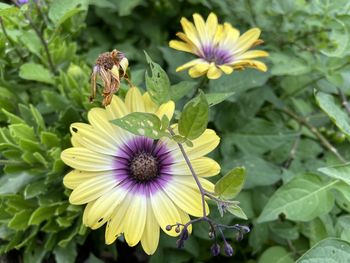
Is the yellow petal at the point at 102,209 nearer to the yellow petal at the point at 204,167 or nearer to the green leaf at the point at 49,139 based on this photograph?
the yellow petal at the point at 204,167

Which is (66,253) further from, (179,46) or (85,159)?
(179,46)

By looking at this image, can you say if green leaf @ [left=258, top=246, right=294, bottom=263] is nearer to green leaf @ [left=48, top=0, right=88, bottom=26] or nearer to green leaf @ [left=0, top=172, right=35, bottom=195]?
green leaf @ [left=0, top=172, right=35, bottom=195]

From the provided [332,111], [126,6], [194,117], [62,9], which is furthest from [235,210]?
[126,6]

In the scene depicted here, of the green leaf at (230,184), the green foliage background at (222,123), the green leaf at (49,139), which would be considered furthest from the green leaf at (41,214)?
the green leaf at (230,184)

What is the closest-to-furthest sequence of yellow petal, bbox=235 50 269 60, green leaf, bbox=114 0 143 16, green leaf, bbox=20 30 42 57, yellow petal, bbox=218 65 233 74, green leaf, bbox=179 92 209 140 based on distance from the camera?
green leaf, bbox=179 92 209 140
yellow petal, bbox=218 65 233 74
yellow petal, bbox=235 50 269 60
green leaf, bbox=20 30 42 57
green leaf, bbox=114 0 143 16

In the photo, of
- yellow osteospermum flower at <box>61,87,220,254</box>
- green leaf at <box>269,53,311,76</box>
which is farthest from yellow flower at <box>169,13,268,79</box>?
yellow osteospermum flower at <box>61,87,220,254</box>

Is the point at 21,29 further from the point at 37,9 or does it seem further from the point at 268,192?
the point at 268,192
